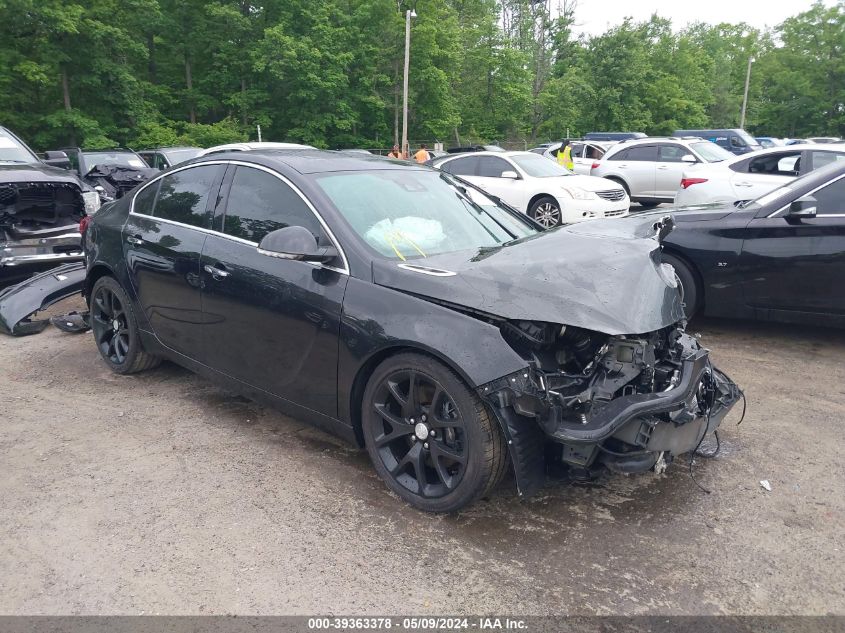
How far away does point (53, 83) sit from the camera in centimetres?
2803

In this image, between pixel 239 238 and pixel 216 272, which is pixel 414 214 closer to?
pixel 239 238

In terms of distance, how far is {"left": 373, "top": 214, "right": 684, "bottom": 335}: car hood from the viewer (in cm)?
294

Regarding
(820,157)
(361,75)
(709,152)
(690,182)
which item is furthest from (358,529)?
(361,75)

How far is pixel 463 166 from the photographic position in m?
13.0

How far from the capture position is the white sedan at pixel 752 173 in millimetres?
9766

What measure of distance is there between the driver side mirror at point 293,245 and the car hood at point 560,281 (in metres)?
0.33

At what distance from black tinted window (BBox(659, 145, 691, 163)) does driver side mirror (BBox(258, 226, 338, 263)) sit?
1355 cm

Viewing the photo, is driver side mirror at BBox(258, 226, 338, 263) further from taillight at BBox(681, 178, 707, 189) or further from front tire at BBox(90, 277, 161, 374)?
taillight at BBox(681, 178, 707, 189)

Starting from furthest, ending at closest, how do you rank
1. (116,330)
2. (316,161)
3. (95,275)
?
1. (95,275)
2. (116,330)
3. (316,161)

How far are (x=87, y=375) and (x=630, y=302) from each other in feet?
13.9

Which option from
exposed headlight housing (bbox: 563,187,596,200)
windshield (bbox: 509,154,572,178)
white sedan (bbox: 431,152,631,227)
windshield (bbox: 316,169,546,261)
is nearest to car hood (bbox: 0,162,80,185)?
windshield (bbox: 316,169,546,261)

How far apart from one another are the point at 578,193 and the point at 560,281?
9183 millimetres

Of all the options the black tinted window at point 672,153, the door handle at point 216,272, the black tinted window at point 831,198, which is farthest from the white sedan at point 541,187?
the door handle at point 216,272

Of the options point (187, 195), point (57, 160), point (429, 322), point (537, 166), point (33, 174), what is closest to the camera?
point (429, 322)
